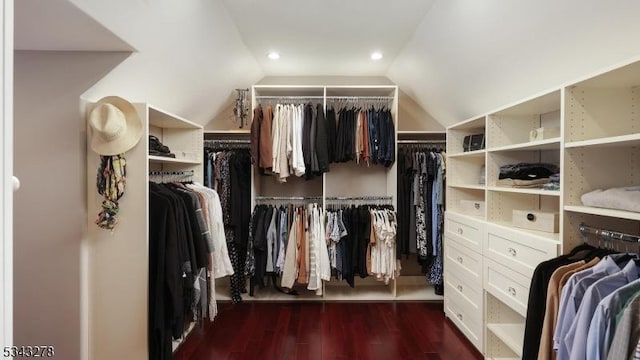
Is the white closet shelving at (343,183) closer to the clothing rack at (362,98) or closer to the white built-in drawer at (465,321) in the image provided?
the clothing rack at (362,98)

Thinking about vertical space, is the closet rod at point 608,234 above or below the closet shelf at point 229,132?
below

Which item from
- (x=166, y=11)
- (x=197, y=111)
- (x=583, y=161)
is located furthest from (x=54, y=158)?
(x=583, y=161)

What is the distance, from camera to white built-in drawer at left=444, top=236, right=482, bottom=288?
216 centimetres

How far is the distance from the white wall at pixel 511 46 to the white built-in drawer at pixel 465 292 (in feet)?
4.76

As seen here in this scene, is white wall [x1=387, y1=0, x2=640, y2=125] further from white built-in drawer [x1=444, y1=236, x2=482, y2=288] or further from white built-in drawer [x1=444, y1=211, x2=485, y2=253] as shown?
white built-in drawer [x1=444, y1=236, x2=482, y2=288]

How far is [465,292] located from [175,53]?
286 centimetres

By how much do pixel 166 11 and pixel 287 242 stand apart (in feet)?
6.67

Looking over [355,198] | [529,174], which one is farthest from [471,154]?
[355,198]

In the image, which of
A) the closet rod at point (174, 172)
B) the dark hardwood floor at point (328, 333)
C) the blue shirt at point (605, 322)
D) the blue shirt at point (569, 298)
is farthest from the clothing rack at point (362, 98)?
the blue shirt at point (605, 322)

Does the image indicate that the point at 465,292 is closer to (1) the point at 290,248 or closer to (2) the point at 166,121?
(1) the point at 290,248

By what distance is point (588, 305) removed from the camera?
1.08m

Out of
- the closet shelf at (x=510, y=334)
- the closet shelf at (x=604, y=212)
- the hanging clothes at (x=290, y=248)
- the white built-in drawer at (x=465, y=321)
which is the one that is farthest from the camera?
the hanging clothes at (x=290, y=248)

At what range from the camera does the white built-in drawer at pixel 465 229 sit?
84.7 inches
